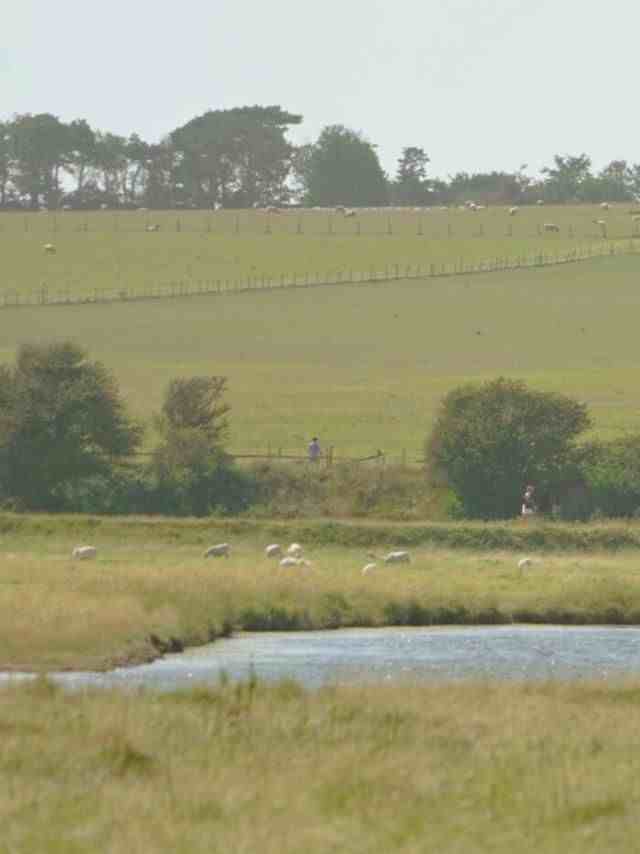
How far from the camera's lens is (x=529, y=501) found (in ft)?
183

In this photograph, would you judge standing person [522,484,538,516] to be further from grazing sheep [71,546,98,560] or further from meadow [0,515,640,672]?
grazing sheep [71,546,98,560]

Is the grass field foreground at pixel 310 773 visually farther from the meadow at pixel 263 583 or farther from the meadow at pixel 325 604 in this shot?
the meadow at pixel 263 583

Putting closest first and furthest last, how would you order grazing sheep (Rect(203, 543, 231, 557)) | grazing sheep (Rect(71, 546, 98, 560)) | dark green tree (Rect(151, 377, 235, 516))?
1. grazing sheep (Rect(71, 546, 98, 560))
2. grazing sheep (Rect(203, 543, 231, 557))
3. dark green tree (Rect(151, 377, 235, 516))

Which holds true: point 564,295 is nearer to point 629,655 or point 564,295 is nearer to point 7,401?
point 7,401

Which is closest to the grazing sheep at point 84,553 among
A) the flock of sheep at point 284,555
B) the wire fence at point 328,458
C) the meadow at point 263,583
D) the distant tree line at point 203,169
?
the flock of sheep at point 284,555

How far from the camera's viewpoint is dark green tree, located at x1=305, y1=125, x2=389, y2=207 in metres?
188

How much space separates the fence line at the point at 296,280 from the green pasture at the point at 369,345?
1616 mm

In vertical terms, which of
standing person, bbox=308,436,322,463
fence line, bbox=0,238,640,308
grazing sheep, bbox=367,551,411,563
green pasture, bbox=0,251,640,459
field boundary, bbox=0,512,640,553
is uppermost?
fence line, bbox=0,238,640,308

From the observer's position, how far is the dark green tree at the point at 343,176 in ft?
618

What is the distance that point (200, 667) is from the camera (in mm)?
30344

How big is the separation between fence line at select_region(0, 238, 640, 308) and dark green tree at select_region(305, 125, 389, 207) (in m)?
66.7

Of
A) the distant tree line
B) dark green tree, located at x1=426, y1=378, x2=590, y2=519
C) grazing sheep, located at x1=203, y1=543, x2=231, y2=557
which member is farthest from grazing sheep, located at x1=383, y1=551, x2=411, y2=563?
the distant tree line

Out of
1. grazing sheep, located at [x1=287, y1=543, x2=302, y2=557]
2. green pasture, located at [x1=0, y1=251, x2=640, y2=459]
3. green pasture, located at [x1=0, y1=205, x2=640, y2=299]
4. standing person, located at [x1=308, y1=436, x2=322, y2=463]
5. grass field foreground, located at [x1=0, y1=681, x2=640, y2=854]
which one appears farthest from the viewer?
green pasture, located at [x1=0, y1=205, x2=640, y2=299]

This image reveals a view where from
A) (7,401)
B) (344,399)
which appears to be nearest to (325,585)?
(7,401)
